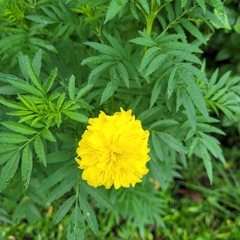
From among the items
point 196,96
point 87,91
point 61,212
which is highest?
point 196,96

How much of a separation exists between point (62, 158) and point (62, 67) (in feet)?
1.39

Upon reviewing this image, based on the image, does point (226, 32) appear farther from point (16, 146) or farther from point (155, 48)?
point (16, 146)

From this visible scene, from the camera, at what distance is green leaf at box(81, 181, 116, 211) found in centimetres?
99

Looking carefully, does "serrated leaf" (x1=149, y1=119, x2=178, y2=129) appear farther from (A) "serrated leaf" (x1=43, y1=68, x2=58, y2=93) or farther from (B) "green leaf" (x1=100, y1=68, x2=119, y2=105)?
(A) "serrated leaf" (x1=43, y1=68, x2=58, y2=93)

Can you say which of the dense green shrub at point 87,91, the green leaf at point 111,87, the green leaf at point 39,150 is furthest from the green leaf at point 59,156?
the green leaf at point 111,87

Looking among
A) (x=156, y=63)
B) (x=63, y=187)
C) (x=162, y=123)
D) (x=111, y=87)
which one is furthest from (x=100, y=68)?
(x=63, y=187)

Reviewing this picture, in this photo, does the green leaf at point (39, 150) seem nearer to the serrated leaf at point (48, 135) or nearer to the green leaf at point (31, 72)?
the serrated leaf at point (48, 135)

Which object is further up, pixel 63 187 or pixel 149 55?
pixel 149 55

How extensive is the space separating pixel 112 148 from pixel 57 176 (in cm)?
22

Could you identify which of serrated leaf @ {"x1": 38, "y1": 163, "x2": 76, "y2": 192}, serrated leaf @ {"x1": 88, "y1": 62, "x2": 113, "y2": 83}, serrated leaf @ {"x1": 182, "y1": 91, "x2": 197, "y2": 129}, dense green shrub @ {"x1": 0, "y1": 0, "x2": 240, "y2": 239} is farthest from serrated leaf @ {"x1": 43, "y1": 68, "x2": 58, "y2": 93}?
serrated leaf @ {"x1": 182, "y1": 91, "x2": 197, "y2": 129}

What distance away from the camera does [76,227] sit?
97 cm

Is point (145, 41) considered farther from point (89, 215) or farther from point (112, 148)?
point (89, 215)

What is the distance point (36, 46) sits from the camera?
1.21 m

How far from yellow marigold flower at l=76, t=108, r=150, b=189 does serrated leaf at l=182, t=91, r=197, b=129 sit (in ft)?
0.64
